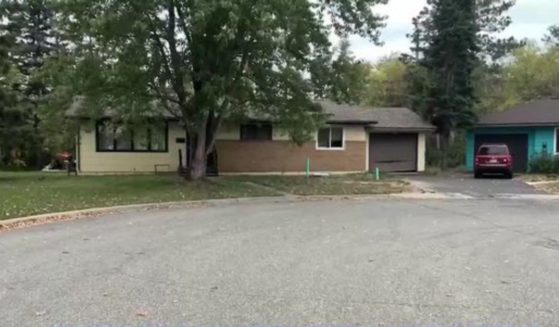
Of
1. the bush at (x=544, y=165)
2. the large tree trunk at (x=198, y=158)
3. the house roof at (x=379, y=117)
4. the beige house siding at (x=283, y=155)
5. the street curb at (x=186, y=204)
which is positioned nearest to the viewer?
the street curb at (x=186, y=204)

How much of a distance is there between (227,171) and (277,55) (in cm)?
1008

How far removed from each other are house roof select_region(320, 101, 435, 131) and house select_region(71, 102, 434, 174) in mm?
53

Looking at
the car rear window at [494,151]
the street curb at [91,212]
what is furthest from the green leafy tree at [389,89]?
the street curb at [91,212]

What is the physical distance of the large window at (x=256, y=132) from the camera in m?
30.4

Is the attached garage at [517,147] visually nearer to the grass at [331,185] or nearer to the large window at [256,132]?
the grass at [331,185]

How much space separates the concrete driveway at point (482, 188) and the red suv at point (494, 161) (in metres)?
0.71

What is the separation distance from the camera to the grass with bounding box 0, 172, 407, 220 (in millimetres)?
16031

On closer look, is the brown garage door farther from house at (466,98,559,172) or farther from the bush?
the bush

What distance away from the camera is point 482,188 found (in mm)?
24359

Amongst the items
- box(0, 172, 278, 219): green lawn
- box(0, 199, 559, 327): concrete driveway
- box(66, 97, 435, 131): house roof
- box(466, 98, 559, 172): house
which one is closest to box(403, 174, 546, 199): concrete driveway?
box(66, 97, 435, 131): house roof

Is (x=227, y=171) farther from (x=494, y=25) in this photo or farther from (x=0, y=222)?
(x=494, y=25)

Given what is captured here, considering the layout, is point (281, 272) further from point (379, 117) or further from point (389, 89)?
point (389, 89)

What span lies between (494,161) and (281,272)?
79.7 ft

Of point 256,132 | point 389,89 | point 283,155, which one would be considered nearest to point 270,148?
point 283,155
